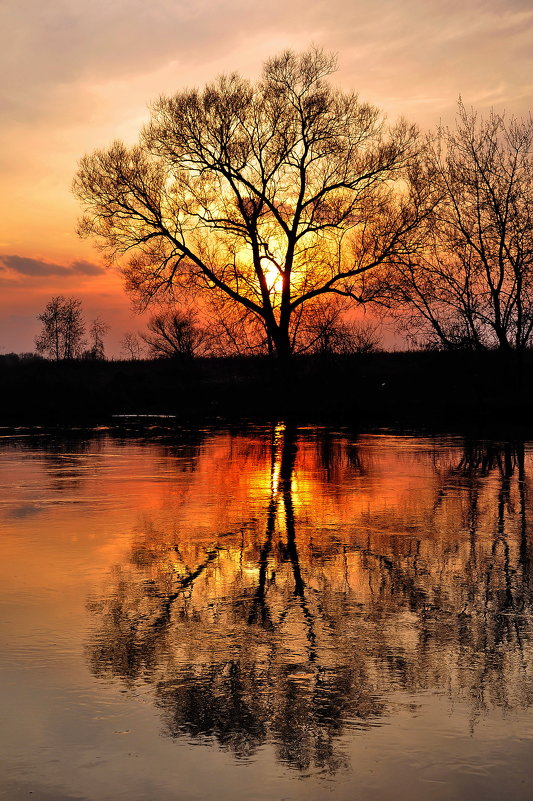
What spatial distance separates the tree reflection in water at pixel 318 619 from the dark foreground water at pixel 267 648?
2 cm

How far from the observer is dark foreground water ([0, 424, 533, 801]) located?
4.21m

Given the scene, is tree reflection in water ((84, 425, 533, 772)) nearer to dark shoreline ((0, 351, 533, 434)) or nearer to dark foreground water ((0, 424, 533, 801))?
dark foreground water ((0, 424, 533, 801))

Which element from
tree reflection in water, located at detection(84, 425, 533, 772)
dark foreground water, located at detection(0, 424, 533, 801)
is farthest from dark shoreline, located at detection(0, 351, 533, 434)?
tree reflection in water, located at detection(84, 425, 533, 772)

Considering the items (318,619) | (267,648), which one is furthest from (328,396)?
(267,648)

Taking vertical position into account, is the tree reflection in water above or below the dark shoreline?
below

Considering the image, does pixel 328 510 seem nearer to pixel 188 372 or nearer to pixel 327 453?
pixel 327 453

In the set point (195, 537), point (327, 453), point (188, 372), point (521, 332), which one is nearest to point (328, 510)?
point (195, 537)

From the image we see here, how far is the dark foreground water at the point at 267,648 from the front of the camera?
4215 mm

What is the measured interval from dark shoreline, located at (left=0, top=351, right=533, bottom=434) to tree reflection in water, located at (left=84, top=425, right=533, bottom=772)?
52.5 feet

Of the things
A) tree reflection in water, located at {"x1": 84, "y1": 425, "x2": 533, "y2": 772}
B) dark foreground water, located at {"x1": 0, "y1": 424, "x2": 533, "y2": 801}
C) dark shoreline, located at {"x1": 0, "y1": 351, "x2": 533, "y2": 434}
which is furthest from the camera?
dark shoreline, located at {"x1": 0, "y1": 351, "x2": 533, "y2": 434}

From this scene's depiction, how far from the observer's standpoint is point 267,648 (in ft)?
19.5

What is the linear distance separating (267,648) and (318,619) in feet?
2.46

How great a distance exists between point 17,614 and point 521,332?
28137 millimetres

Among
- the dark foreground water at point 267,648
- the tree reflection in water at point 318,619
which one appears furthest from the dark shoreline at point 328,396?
the tree reflection in water at point 318,619
